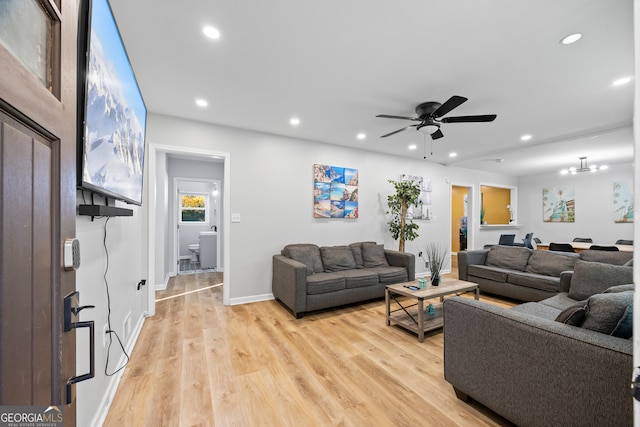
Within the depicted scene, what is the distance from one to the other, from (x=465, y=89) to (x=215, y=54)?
2406mm

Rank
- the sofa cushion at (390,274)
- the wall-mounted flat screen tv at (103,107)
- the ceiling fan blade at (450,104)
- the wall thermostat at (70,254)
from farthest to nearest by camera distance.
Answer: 1. the sofa cushion at (390,274)
2. the ceiling fan blade at (450,104)
3. the wall-mounted flat screen tv at (103,107)
4. the wall thermostat at (70,254)

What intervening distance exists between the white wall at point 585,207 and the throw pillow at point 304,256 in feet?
24.6

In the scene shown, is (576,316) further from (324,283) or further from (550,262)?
(550,262)

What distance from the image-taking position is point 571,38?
1870mm

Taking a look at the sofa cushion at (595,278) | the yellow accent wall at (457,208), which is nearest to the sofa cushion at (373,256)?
the sofa cushion at (595,278)

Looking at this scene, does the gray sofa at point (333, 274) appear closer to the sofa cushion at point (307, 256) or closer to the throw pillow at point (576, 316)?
the sofa cushion at point (307, 256)

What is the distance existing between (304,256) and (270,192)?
1.11 m

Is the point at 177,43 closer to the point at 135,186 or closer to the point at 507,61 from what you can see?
the point at 135,186

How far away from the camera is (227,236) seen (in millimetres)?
3627

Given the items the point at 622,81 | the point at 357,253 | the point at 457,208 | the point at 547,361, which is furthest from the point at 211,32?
the point at 457,208

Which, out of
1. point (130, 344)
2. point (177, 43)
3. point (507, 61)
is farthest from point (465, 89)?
point (130, 344)

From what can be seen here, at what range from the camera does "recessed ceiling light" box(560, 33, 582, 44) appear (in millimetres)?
1843

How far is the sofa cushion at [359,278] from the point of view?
11.4 ft

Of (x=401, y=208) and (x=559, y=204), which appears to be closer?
(x=401, y=208)
